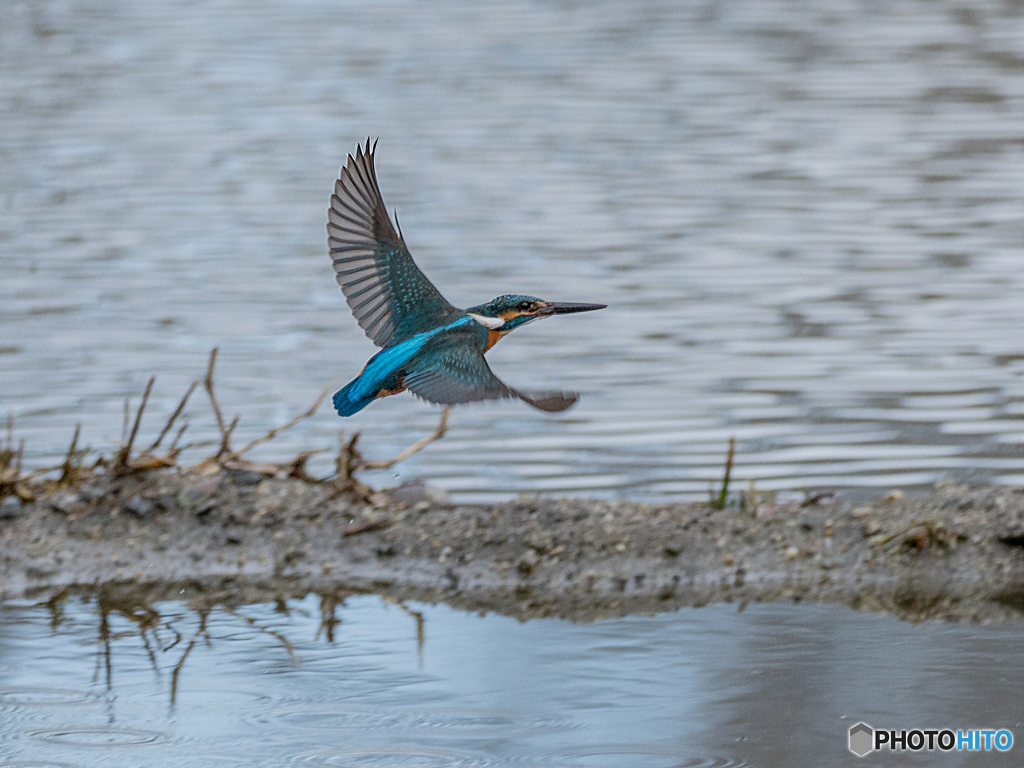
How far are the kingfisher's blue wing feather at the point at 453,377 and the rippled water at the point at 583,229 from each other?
246cm

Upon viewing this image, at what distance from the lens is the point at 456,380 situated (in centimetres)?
298

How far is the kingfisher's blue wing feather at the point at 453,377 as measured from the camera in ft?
9.56

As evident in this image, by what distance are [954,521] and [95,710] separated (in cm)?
251

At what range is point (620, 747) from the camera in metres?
3.61

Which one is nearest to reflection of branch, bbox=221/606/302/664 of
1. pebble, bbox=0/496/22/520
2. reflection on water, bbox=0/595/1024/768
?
reflection on water, bbox=0/595/1024/768

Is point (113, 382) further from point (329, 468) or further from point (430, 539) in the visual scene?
point (430, 539)

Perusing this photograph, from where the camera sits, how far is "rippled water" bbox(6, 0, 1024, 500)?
20.1 feet

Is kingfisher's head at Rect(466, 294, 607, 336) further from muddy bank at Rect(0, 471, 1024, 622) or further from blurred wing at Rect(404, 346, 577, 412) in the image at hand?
muddy bank at Rect(0, 471, 1024, 622)

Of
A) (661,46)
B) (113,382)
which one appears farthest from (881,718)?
(661,46)

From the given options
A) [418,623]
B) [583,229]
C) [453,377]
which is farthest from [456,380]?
[583,229]

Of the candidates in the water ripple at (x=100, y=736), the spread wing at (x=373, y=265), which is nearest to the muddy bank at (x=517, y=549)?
the water ripple at (x=100, y=736)

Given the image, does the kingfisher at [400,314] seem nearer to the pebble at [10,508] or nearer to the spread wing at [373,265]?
the spread wing at [373,265]

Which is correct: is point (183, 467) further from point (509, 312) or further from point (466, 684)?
point (509, 312)

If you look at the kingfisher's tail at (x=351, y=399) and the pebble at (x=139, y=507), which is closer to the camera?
the kingfisher's tail at (x=351, y=399)
